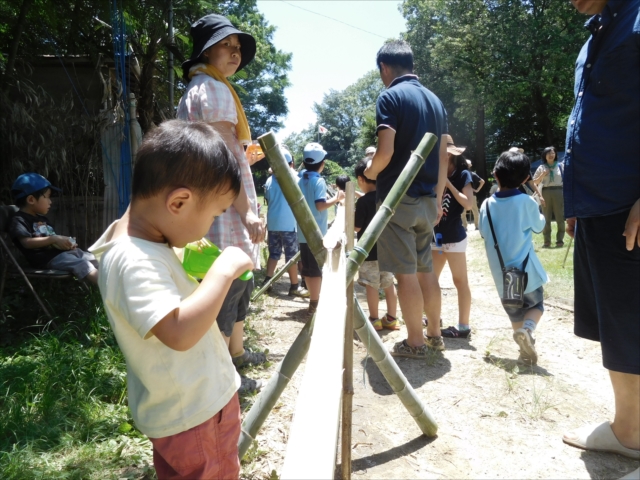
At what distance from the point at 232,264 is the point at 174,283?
15cm

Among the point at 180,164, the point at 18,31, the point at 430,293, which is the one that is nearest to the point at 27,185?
the point at 18,31

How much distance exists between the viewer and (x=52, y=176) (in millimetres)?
5586

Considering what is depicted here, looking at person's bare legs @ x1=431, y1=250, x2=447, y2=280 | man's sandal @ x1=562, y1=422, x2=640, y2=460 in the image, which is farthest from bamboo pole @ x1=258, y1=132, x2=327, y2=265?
person's bare legs @ x1=431, y1=250, x2=447, y2=280

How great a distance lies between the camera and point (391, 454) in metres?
2.56

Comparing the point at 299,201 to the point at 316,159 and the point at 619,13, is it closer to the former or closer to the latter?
the point at 619,13

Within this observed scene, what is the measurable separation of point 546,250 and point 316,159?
5.52m

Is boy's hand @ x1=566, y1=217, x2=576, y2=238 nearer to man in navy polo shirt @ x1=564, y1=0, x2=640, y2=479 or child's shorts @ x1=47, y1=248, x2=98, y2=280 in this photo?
man in navy polo shirt @ x1=564, y1=0, x2=640, y2=479

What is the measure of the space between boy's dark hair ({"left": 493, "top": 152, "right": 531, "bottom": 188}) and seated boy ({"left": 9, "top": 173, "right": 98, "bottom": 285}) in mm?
3332

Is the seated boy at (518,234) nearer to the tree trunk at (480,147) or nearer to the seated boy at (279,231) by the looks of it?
the seated boy at (279,231)

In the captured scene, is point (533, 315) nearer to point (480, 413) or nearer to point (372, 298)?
point (480, 413)

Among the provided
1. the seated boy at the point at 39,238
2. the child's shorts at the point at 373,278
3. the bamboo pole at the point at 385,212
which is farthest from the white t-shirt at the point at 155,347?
the seated boy at the point at 39,238

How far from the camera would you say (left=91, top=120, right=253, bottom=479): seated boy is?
121 centimetres

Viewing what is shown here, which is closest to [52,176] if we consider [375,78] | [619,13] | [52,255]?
[52,255]

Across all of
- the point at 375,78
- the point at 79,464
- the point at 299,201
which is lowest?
the point at 79,464
